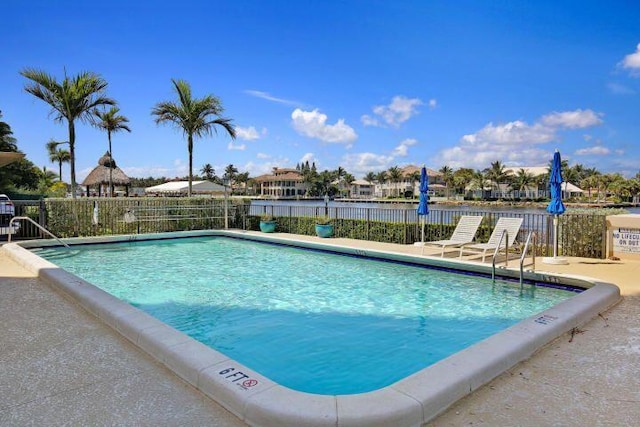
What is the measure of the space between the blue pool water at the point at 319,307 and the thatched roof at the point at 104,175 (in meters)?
23.2

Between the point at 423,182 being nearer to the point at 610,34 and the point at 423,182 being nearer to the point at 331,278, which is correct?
the point at 331,278

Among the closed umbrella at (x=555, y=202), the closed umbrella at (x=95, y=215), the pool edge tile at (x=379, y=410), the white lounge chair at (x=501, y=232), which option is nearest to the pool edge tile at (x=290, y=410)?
the pool edge tile at (x=379, y=410)

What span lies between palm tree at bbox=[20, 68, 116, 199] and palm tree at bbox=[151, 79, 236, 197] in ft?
7.63

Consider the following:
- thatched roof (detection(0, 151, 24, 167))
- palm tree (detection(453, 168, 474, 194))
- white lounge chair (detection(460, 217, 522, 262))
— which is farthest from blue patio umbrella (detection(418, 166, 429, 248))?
palm tree (detection(453, 168, 474, 194))

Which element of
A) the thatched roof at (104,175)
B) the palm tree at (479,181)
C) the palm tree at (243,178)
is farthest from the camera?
the palm tree at (243,178)

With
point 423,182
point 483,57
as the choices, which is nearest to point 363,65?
point 483,57

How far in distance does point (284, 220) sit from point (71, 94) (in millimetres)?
8626

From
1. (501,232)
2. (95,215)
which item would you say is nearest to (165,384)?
(501,232)

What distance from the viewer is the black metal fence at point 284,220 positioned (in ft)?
31.9

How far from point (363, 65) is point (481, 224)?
15.0 m

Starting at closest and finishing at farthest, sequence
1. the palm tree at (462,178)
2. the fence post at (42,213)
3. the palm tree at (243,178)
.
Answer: the fence post at (42,213), the palm tree at (462,178), the palm tree at (243,178)

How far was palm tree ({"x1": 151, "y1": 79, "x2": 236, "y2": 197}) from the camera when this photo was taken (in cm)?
1733

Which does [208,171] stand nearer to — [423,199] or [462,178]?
[462,178]

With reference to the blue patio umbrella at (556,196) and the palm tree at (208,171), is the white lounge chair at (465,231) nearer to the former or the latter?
the blue patio umbrella at (556,196)
